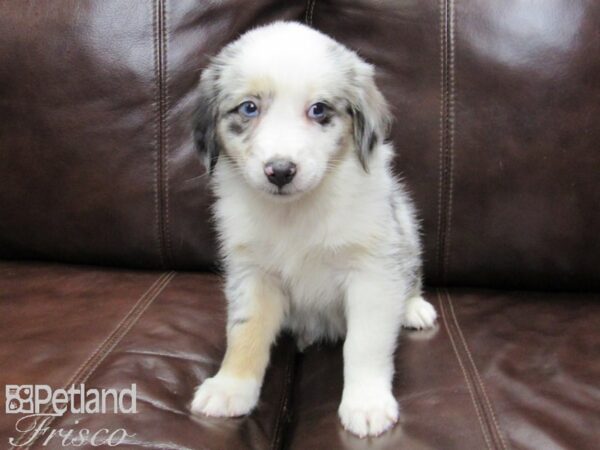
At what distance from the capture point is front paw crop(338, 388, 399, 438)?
1212 mm

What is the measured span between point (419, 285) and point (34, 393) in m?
0.97

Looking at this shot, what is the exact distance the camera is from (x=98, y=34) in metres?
1.79

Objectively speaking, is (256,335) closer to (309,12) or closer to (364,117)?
(364,117)

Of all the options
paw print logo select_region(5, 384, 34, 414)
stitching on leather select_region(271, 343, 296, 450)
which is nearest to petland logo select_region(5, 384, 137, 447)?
paw print logo select_region(5, 384, 34, 414)

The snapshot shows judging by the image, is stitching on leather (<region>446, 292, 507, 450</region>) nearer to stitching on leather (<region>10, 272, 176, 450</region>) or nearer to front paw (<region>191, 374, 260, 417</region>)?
front paw (<region>191, 374, 260, 417</region>)

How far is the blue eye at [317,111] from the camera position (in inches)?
53.9

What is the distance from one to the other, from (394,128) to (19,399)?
1121 millimetres

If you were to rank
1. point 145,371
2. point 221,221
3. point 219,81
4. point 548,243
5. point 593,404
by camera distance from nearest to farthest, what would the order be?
point 593,404 < point 145,371 < point 219,81 < point 221,221 < point 548,243

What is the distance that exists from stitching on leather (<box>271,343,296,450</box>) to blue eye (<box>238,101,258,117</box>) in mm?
585

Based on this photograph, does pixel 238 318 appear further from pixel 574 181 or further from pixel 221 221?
pixel 574 181

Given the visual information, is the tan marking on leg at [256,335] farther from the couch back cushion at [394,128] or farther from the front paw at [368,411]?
the couch back cushion at [394,128]

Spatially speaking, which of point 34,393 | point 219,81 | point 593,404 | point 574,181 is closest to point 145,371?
point 34,393

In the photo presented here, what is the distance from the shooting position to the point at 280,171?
4.16 feet

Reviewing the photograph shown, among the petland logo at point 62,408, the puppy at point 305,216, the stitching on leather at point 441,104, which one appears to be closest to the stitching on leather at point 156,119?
the puppy at point 305,216
